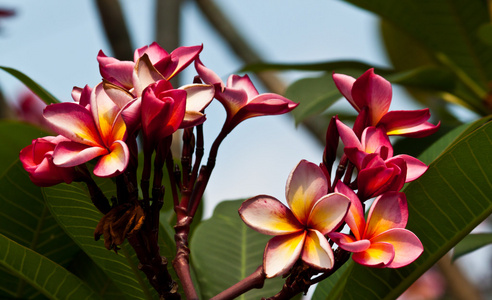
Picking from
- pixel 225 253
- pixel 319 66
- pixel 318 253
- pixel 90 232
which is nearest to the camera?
pixel 318 253

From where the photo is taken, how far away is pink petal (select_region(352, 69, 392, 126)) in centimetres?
66

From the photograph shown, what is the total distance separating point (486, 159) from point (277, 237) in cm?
29

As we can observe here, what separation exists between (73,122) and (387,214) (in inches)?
12.7

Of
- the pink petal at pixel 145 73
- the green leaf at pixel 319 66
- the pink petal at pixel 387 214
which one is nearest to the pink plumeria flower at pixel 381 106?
the pink petal at pixel 387 214

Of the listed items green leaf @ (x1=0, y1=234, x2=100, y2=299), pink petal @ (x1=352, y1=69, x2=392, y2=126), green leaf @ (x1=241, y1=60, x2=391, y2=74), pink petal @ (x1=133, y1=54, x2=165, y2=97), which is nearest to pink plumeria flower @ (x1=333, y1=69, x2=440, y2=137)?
pink petal @ (x1=352, y1=69, x2=392, y2=126)

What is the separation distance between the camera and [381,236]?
1.89 ft

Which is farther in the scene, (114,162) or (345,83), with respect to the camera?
(345,83)

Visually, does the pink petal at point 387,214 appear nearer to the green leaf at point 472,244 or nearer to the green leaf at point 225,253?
the green leaf at point 225,253

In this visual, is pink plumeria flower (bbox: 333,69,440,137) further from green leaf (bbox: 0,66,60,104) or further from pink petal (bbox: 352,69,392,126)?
green leaf (bbox: 0,66,60,104)

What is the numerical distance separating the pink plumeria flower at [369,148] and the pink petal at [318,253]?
10 centimetres

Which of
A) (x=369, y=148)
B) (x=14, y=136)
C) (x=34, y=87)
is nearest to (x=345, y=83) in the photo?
(x=369, y=148)

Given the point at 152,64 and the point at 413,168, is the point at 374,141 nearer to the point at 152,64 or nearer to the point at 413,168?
the point at 413,168

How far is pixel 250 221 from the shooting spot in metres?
0.56

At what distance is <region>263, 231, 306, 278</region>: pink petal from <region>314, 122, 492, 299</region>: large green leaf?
0.68 ft
